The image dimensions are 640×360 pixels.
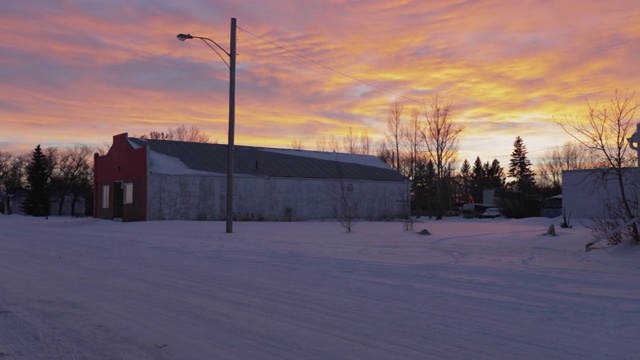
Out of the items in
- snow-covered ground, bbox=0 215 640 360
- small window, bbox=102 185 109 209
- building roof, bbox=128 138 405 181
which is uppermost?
building roof, bbox=128 138 405 181

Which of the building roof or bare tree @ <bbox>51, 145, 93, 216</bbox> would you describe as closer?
the building roof

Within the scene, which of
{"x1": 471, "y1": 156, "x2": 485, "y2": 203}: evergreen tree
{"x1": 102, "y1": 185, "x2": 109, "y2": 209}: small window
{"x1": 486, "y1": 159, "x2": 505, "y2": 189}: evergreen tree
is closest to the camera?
{"x1": 102, "y1": 185, "x2": 109, "y2": 209}: small window

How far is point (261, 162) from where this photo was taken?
147ft

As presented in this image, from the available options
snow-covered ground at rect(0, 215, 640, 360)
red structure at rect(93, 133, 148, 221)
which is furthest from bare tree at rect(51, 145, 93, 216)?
snow-covered ground at rect(0, 215, 640, 360)

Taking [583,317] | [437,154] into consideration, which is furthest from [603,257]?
[437,154]

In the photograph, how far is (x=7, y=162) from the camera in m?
105

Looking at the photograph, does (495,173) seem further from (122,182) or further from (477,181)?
(122,182)

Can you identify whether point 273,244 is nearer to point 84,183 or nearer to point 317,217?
point 317,217

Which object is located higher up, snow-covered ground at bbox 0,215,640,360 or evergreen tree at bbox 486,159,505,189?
evergreen tree at bbox 486,159,505,189

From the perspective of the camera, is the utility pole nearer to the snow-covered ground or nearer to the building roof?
the snow-covered ground

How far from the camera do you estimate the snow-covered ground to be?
20.1ft

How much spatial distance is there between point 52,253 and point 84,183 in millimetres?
73000

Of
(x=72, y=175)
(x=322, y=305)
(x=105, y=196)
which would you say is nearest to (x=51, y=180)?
(x=72, y=175)

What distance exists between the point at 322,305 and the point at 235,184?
32973mm
